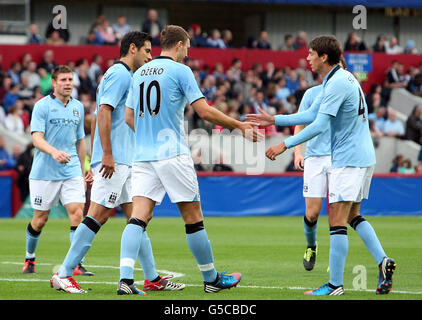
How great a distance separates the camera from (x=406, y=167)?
2470 centimetres

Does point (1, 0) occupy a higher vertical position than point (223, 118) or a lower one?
higher

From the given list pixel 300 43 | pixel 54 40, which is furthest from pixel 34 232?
pixel 300 43

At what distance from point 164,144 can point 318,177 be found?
3.68 meters

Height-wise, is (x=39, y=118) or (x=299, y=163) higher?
(x=39, y=118)

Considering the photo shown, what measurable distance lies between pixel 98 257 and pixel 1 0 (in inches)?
732

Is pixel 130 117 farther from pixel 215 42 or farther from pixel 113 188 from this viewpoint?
pixel 215 42

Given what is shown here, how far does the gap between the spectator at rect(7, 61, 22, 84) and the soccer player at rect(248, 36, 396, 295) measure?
17638 mm

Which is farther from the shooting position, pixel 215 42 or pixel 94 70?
pixel 215 42

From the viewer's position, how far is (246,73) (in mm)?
27312

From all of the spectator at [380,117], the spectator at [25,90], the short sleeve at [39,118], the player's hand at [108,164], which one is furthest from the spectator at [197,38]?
the player's hand at [108,164]

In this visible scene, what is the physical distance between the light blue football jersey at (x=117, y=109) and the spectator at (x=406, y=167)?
17.0m

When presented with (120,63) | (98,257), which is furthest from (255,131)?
(98,257)
